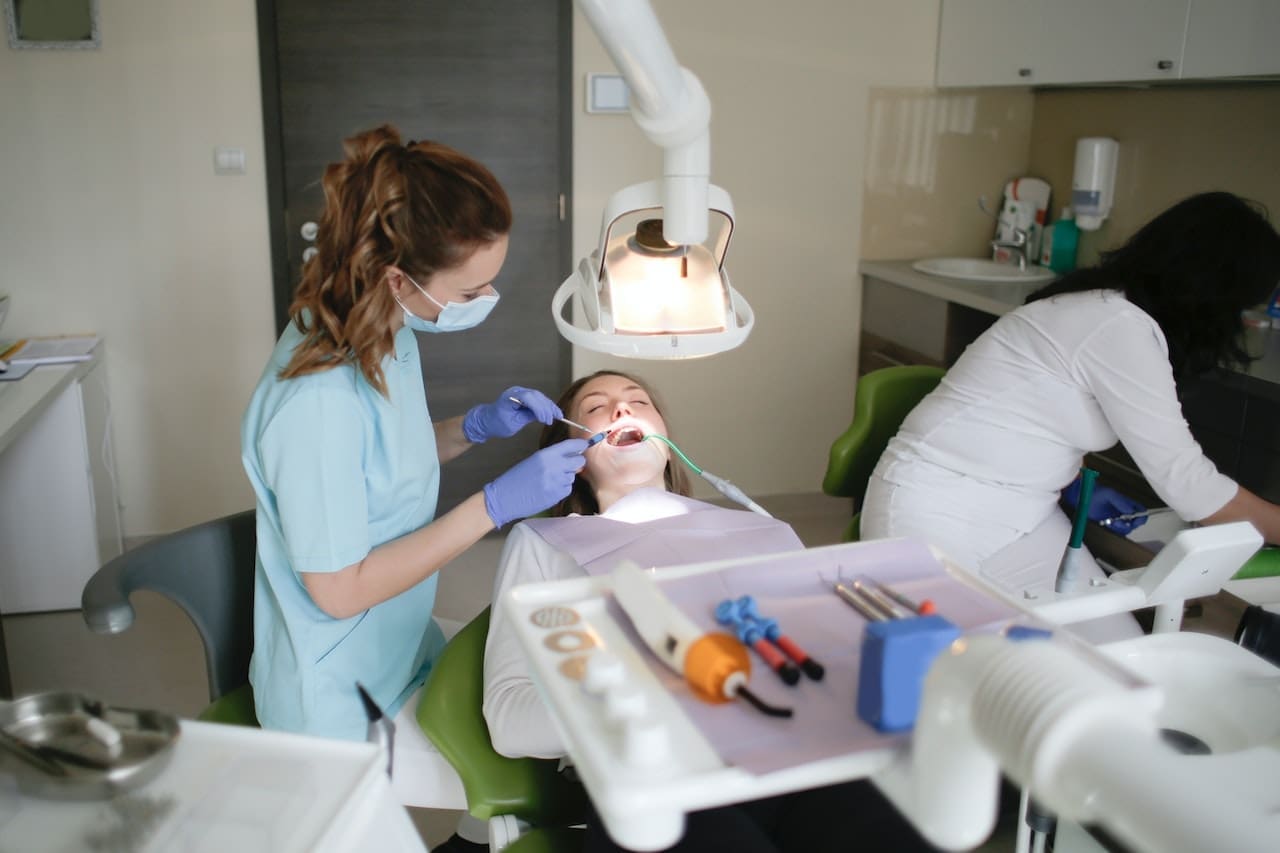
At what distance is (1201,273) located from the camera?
1.86m

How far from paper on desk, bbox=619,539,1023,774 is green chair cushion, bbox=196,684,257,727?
0.81 meters

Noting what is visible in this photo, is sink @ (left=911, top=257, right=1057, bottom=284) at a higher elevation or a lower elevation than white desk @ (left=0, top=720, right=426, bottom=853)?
higher

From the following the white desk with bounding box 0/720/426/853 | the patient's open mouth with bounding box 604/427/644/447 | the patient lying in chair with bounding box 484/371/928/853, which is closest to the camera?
the white desk with bounding box 0/720/426/853

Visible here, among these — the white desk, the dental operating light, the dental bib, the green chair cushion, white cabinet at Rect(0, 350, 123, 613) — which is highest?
the dental operating light

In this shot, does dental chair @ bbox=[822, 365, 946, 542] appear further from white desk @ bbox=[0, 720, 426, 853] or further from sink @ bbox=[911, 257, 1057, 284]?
white desk @ bbox=[0, 720, 426, 853]

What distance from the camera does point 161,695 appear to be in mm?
2682

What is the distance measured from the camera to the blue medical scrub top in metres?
1.37

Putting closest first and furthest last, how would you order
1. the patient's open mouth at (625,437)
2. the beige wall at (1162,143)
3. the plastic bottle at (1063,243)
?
the patient's open mouth at (625,437) < the beige wall at (1162,143) < the plastic bottle at (1063,243)

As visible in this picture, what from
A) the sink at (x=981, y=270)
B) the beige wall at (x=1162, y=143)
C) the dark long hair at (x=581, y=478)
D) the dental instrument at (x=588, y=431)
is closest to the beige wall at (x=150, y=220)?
the dark long hair at (x=581, y=478)

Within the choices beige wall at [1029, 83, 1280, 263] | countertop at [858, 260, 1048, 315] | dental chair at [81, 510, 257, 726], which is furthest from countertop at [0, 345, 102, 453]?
beige wall at [1029, 83, 1280, 263]

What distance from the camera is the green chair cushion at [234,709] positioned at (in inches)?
61.1

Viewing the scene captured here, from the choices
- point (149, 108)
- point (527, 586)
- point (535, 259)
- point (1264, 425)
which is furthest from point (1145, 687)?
point (149, 108)

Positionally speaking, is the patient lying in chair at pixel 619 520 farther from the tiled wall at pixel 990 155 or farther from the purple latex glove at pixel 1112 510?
the tiled wall at pixel 990 155

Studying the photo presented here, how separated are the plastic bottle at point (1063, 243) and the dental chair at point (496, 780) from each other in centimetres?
278
